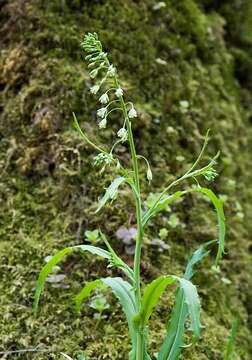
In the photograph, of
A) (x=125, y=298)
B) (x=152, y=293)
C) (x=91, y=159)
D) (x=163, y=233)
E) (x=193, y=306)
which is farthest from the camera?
(x=91, y=159)

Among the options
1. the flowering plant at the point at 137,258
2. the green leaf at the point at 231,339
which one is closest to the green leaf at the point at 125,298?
the flowering plant at the point at 137,258

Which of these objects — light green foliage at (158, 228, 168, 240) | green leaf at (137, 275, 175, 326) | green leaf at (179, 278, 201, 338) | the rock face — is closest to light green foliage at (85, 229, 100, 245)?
the rock face

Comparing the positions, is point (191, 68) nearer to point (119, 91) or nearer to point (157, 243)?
point (157, 243)

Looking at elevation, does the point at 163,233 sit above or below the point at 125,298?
below

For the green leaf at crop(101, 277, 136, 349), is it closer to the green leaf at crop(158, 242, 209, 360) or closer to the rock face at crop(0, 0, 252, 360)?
the green leaf at crop(158, 242, 209, 360)

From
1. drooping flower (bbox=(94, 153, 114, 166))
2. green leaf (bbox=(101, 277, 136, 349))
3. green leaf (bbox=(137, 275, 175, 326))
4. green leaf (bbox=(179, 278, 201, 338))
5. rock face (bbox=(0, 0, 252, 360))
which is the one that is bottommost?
rock face (bbox=(0, 0, 252, 360))

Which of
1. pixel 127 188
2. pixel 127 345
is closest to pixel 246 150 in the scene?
pixel 127 188

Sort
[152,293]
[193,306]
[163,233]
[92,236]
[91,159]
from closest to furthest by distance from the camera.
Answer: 1. [193,306]
2. [152,293]
3. [92,236]
4. [163,233]
5. [91,159]

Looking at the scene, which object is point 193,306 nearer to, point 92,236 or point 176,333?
point 176,333

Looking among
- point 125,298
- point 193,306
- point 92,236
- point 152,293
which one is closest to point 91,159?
point 92,236
